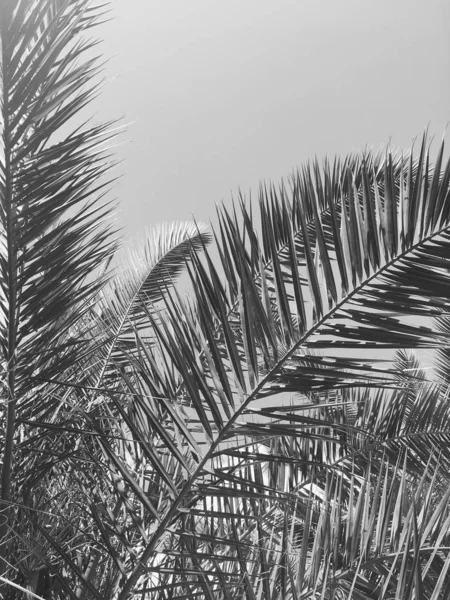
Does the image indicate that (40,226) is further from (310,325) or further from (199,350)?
(310,325)

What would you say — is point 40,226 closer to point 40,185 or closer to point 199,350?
point 40,185

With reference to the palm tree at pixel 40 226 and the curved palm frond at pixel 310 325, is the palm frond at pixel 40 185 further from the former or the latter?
the curved palm frond at pixel 310 325

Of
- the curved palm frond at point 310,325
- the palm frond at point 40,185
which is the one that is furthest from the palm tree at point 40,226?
the curved palm frond at point 310,325

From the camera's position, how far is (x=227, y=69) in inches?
324

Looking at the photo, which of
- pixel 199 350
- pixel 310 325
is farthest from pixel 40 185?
pixel 310 325

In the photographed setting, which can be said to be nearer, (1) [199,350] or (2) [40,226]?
(1) [199,350]

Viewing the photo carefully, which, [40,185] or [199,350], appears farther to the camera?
[40,185]

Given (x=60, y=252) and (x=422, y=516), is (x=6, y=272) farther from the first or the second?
(x=422, y=516)

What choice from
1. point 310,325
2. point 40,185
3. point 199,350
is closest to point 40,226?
point 40,185

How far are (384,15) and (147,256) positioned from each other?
246 inches

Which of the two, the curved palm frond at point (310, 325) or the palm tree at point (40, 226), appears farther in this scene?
the palm tree at point (40, 226)

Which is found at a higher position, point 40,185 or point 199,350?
point 40,185

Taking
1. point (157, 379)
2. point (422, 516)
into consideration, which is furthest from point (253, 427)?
point (422, 516)

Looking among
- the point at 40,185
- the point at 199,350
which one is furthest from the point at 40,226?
the point at 199,350
